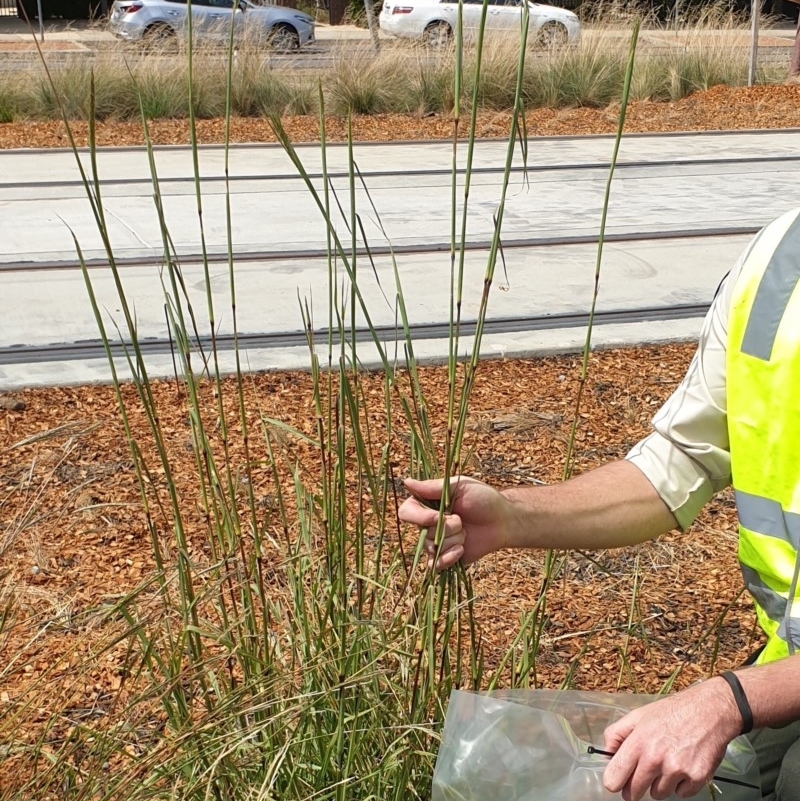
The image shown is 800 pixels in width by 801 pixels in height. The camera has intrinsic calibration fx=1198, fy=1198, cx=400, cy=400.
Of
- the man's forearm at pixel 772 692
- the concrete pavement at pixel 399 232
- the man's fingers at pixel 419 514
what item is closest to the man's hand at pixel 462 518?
the man's fingers at pixel 419 514

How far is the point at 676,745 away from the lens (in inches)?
55.6

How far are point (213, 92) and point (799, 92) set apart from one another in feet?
20.6

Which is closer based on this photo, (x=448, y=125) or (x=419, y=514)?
(x=419, y=514)

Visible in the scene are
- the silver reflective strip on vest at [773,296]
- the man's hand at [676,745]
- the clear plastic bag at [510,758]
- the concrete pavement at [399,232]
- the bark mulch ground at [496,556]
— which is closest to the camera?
the man's hand at [676,745]

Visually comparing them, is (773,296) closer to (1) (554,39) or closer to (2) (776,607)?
(2) (776,607)

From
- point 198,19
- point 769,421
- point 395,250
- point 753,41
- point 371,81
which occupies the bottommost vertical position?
point 198,19

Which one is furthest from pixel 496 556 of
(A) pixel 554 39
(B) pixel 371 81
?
(A) pixel 554 39

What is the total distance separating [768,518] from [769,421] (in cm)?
14

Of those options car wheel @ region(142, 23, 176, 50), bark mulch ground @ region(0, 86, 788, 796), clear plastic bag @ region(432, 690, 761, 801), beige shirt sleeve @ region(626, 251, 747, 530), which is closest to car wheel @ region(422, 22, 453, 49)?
car wheel @ region(142, 23, 176, 50)

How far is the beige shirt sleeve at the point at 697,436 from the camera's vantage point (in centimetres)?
196

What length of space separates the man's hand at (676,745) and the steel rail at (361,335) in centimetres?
314

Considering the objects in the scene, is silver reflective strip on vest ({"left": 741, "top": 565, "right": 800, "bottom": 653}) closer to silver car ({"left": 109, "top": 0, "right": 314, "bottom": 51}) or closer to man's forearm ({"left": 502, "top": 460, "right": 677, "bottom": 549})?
man's forearm ({"left": 502, "top": 460, "right": 677, "bottom": 549})

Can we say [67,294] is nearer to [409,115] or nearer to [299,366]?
[299,366]

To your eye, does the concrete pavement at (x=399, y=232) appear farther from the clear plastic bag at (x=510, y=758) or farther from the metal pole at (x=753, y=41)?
the metal pole at (x=753, y=41)
